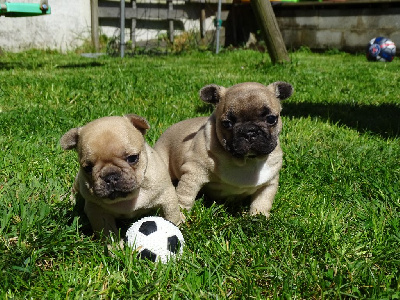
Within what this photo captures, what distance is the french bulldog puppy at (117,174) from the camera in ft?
7.66

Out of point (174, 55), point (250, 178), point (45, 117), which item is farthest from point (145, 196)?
point (174, 55)

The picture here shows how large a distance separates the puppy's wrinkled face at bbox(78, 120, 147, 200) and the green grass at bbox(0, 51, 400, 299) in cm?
33

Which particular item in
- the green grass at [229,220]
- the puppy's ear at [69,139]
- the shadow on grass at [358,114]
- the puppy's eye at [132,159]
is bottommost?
the shadow on grass at [358,114]

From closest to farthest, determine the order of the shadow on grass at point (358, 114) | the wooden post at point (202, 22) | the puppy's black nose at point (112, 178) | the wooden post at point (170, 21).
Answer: the puppy's black nose at point (112, 178)
the shadow on grass at point (358, 114)
the wooden post at point (170, 21)
the wooden post at point (202, 22)

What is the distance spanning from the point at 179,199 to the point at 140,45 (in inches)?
423

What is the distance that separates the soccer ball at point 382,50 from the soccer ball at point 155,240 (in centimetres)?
970

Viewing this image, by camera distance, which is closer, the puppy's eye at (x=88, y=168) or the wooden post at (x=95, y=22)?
the puppy's eye at (x=88, y=168)

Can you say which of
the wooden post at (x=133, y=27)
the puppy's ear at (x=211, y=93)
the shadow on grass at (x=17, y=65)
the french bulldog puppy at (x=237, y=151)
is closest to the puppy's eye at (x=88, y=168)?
the french bulldog puppy at (x=237, y=151)

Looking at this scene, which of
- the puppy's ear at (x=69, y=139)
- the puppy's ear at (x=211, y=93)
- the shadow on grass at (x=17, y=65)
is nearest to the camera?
the puppy's ear at (x=69, y=139)

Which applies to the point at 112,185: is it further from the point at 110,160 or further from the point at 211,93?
the point at 211,93

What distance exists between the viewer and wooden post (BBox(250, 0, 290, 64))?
Answer: 26.4 ft

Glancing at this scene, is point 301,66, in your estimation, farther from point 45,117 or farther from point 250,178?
point 250,178

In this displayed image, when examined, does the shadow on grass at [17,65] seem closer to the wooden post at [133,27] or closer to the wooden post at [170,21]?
the wooden post at [133,27]

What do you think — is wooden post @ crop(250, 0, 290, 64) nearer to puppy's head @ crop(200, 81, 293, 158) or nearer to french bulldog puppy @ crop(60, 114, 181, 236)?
puppy's head @ crop(200, 81, 293, 158)
